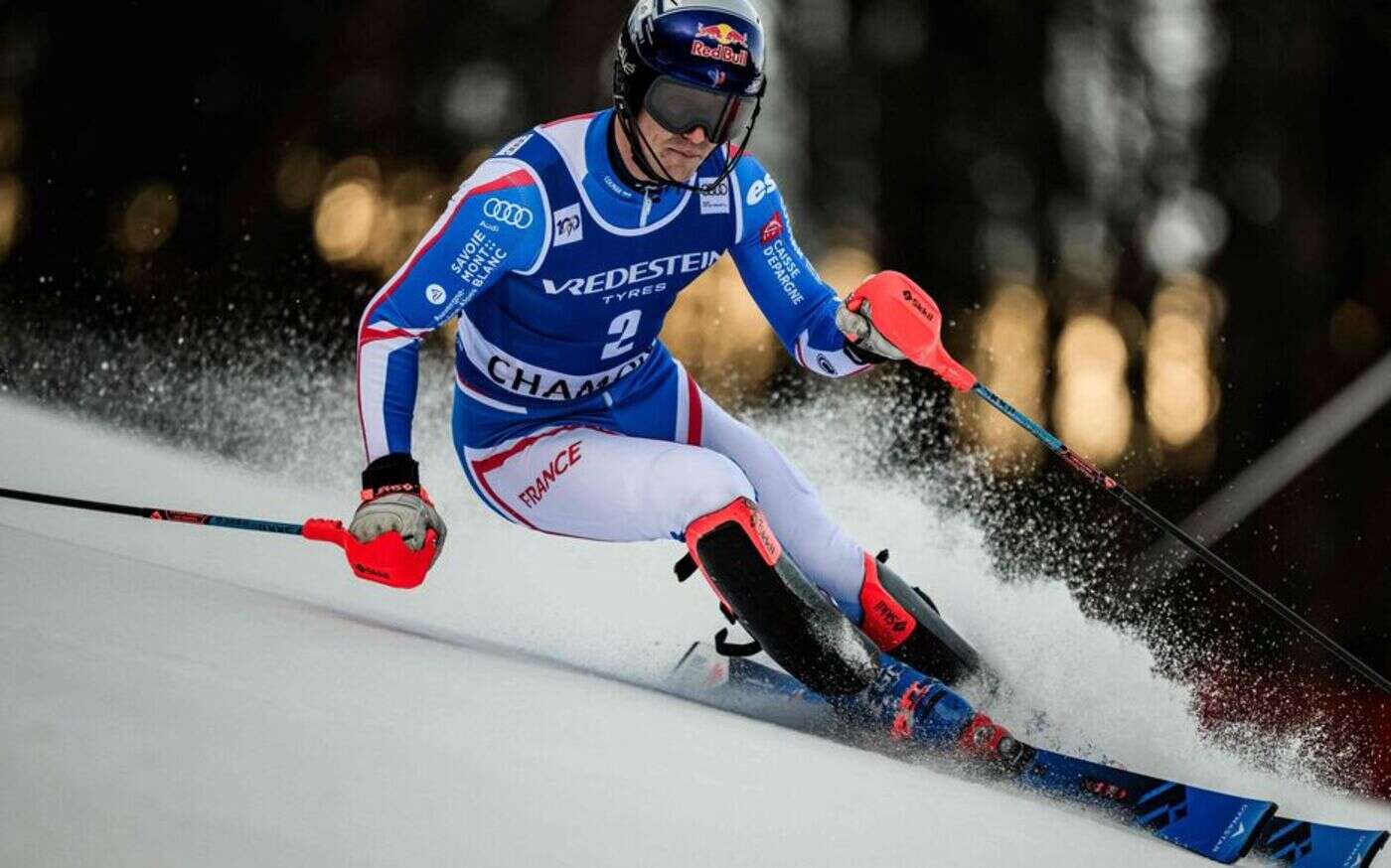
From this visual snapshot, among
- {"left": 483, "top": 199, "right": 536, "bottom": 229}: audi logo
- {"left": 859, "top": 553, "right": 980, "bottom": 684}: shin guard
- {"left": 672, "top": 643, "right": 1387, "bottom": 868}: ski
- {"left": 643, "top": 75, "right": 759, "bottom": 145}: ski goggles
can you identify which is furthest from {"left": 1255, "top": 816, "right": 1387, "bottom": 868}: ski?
{"left": 483, "top": 199, "right": 536, "bottom": 229}: audi logo

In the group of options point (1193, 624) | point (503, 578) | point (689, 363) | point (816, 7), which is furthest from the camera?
point (816, 7)

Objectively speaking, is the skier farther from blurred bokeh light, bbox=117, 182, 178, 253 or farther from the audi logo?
blurred bokeh light, bbox=117, 182, 178, 253

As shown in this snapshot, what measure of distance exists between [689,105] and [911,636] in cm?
118

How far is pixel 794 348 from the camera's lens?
3031 millimetres

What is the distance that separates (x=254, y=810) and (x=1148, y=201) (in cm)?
1100

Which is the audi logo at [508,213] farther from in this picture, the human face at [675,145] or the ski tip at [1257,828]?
the ski tip at [1257,828]

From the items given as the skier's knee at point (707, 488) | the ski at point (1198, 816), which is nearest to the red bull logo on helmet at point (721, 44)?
the skier's knee at point (707, 488)

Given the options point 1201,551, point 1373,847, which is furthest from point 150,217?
point 1373,847

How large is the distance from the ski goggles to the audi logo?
316 millimetres

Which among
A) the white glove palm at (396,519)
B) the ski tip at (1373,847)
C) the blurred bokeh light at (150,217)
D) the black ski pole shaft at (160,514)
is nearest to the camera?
the ski tip at (1373,847)

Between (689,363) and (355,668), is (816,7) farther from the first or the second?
(355,668)

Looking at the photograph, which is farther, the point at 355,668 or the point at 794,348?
the point at 794,348

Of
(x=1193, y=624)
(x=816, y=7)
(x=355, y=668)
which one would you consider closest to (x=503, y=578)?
(x=355, y=668)

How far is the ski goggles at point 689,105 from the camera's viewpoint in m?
2.55
